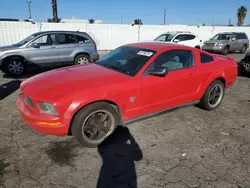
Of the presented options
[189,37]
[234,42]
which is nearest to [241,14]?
[234,42]

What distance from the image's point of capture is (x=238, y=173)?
274cm

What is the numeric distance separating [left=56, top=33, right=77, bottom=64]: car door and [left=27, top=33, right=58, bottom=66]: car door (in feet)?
0.60

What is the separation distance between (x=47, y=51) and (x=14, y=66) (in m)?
1.30

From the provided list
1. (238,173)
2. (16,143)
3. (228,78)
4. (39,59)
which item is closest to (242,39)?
(228,78)

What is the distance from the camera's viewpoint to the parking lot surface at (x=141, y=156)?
8.46 ft

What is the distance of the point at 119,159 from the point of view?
300cm

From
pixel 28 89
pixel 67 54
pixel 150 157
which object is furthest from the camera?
pixel 67 54

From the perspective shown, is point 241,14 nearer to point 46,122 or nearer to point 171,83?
point 171,83

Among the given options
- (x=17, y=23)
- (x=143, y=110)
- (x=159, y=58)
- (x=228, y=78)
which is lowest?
(x=143, y=110)

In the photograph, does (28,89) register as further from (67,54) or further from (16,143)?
(67,54)

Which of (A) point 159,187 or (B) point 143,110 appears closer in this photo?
(A) point 159,187

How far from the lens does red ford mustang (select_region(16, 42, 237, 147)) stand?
2975mm

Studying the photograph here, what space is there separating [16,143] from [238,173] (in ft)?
10.8

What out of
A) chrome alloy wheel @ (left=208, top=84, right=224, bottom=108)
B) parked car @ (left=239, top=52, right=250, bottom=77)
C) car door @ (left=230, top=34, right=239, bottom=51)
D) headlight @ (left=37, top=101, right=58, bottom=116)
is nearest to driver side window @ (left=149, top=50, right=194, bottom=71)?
chrome alloy wheel @ (left=208, top=84, right=224, bottom=108)
